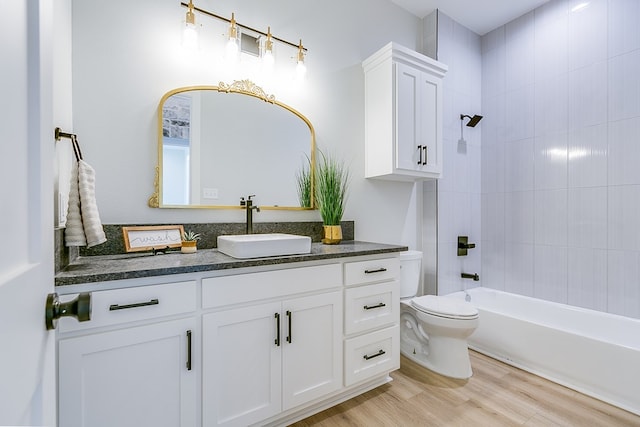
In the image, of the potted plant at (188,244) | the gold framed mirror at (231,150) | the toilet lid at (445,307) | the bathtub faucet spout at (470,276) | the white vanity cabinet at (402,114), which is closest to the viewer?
the potted plant at (188,244)

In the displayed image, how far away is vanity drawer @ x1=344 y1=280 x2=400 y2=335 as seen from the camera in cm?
169

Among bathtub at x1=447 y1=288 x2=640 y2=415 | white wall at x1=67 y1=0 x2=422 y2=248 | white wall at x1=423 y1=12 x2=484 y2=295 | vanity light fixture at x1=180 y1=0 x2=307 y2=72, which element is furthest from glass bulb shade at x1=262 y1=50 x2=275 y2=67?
bathtub at x1=447 y1=288 x2=640 y2=415

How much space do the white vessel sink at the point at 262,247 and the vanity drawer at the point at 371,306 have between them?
38 centimetres

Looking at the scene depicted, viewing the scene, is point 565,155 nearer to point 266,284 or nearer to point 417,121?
point 417,121

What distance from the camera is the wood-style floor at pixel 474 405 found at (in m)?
1.61

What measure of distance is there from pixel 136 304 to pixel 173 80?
1.22 meters

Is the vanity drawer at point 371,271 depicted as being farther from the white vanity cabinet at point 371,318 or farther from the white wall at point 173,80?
the white wall at point 173,80

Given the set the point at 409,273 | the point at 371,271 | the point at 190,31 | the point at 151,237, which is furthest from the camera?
the point at 409,273

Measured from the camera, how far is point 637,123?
215 centimetres

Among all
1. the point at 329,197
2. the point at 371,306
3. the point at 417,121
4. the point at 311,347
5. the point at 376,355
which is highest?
the point at 417,121

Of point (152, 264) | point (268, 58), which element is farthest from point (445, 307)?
point (268, 58)

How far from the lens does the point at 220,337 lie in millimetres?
1293

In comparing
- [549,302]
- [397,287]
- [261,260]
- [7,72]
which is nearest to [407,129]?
[397,287]

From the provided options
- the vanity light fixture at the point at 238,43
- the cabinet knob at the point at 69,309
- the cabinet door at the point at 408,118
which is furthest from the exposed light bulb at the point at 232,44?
the cabinet knob at the point at 69,309
